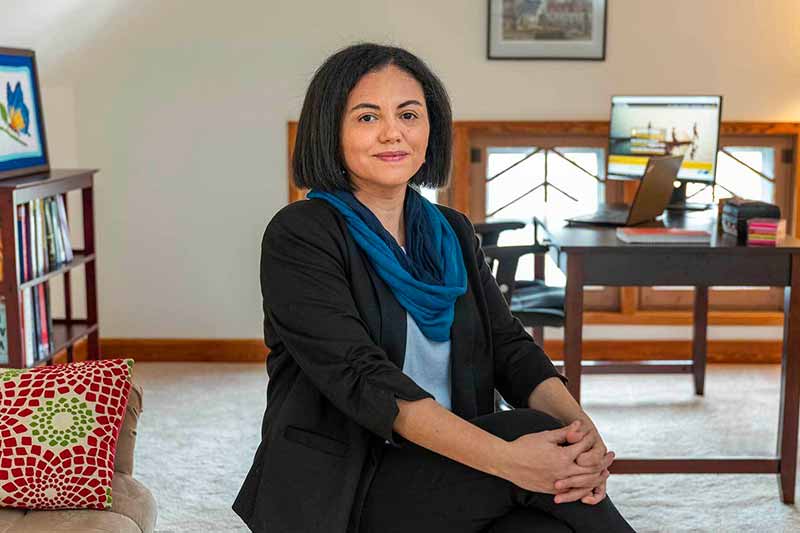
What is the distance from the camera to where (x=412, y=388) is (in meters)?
1.74

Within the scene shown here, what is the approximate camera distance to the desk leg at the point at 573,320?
303 centimetres

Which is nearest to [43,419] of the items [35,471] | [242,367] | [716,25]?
[35,471]

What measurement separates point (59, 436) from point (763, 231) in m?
1.90

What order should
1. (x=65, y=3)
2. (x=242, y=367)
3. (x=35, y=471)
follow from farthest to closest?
1. (x=242, y=367)
2. (x=65, y=3)
3. (x=35, y=471)

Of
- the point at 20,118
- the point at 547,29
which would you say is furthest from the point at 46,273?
the point at 547,29

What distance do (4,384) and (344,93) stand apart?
2.82 feet

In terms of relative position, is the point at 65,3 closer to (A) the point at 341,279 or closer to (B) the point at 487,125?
(B) the point at 487,125

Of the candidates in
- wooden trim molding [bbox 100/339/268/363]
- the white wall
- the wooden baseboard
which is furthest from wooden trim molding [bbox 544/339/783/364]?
wooden trim molding [bbox 100/339/268/363]

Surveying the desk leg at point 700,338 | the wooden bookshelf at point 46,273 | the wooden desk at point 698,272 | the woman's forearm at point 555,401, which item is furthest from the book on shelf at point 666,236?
the wooden bookshelf at point 46,273

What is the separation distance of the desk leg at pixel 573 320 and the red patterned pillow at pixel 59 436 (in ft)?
4.39

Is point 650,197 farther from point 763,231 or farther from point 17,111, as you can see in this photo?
point 17,111

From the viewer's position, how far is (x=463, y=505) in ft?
5.60

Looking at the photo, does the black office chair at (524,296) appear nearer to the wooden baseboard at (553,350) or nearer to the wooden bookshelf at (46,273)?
the wooden baseboard at (553,350)

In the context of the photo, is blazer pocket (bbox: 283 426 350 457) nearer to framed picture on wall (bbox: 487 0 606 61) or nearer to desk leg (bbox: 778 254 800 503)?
desk leg (bbox: 778 254 800 503)
